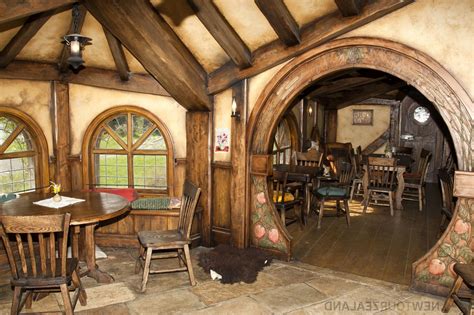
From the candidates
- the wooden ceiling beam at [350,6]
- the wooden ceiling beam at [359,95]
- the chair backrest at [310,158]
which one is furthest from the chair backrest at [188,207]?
the wooden ceiling beam at [359,95]

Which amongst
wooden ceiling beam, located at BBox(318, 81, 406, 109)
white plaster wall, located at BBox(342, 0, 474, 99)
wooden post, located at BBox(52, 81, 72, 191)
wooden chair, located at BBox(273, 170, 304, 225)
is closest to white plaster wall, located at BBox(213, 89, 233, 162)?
wooden chair, located at BBox(273, 170, 304, 225)

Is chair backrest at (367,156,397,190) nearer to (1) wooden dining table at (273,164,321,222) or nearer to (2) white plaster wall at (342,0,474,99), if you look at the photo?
(1) wooden dining table at (273,164,321,222)

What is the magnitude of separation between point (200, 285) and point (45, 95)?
11.1ft

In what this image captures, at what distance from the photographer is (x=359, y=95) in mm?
10039

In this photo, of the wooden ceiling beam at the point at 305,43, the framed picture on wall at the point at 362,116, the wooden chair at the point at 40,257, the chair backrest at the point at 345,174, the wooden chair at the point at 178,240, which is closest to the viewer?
the wooden chair at the point at 40,257

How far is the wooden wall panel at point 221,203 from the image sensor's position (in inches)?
194

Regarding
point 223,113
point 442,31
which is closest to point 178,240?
point 223,113

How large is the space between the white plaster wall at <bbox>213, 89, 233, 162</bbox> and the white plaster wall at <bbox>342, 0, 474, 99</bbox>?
6.65 feet

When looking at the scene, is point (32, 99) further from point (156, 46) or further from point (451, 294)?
point (451, 294)

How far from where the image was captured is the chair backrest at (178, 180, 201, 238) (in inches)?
149

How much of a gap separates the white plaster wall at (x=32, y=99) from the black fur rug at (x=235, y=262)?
2.75m

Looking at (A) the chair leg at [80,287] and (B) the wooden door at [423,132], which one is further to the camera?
(B) the wooden door at [423,132]

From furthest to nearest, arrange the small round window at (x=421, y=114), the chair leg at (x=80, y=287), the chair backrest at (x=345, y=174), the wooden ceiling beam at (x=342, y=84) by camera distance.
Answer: the small round window at (x=421, y=114)
the wooden ceiling beam at (x=342, y=84)
the chair backrest at (x=345, y=174)
the chair leg at (x=80, y=287)

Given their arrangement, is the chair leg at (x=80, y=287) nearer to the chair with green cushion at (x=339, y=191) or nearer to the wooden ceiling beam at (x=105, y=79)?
the wooden ceiling beam at (x=105, y=79)
